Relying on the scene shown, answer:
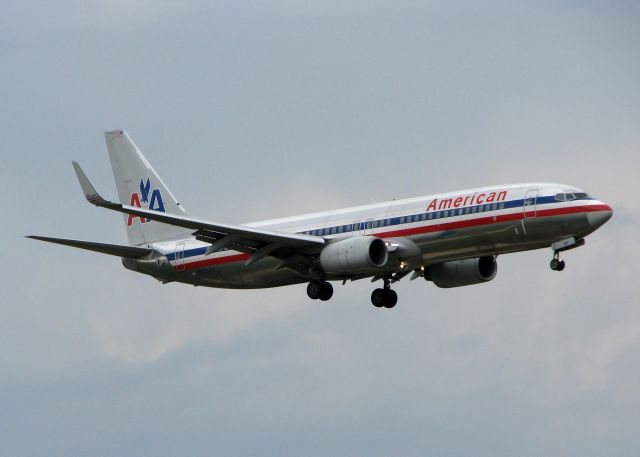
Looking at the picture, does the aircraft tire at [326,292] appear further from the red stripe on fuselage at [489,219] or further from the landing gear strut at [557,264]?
the landing gear strut at [557,264]

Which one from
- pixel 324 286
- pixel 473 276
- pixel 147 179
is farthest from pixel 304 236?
pixel 147 179

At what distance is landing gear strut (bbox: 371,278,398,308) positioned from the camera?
77.1 m

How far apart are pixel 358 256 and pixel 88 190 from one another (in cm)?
1259

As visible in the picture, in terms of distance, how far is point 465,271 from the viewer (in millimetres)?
76562

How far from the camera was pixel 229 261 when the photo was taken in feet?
253

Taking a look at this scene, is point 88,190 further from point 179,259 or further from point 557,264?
point 557,264

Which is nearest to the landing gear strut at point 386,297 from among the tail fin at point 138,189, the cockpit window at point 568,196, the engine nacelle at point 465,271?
the engine nacelle at point 465,271

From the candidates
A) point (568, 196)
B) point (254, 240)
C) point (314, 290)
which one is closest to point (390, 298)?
point (314, 290)

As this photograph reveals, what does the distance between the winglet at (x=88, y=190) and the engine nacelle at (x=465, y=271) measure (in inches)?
737

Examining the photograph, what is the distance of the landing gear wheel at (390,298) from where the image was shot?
77.1m

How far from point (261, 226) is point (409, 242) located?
986 centimetres

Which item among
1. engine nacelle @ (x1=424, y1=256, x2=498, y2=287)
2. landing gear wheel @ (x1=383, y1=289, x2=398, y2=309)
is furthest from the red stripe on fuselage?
landing gear wheel @ (x1=383, y1=289, x2=398, y2=309)

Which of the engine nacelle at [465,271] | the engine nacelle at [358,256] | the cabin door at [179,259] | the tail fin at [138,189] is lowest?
the engine nacelle at [358,256]

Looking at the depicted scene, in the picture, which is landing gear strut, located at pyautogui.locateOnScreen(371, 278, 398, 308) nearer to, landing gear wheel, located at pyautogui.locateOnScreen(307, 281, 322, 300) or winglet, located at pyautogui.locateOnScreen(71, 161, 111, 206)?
landing gear wheel, located at pyautogui.locateOnScreen(307, 281, 322, 300)
